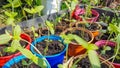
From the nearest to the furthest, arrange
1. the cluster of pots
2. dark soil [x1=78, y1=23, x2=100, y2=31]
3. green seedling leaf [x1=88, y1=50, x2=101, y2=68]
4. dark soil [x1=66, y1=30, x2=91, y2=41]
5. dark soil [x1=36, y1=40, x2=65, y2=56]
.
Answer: green seedling leaf [x1=88, y1=50, x2=101, y2=68]
the cluster of pots
dark soil [x1=36, y1=40, x2=65, y2=56]
dark soil [x1=66, y1=30, x2=91, y2=41]
dark soil [x1=78, y1=23, x2=100, y2=31]

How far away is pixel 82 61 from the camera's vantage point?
4.47 feet

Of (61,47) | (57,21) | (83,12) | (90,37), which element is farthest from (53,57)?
(83,12)

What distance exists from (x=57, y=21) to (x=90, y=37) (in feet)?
1.12

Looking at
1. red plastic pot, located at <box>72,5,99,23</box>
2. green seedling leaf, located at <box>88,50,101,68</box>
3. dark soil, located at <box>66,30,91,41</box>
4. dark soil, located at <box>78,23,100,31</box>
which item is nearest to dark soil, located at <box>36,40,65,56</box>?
dark soil, located at <box>66,30,91,41</box>

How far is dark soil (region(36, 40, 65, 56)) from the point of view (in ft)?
4.91

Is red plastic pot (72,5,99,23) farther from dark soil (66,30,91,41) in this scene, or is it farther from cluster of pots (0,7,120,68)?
dark soil (66,30,91,41)

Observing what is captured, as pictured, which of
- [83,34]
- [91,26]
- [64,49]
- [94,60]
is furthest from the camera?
[91,26]

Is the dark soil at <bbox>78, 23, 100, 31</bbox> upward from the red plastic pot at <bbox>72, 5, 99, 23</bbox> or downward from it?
downward

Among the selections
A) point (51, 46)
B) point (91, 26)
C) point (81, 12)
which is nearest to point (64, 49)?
point (51, 46)

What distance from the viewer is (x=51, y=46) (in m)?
1.55

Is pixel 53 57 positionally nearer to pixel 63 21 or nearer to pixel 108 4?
pixel 63 21

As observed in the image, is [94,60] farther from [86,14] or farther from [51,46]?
[86,14]

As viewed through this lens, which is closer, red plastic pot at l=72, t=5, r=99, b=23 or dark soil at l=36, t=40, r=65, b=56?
dark soil at l=36, t=40, r=65, b=56

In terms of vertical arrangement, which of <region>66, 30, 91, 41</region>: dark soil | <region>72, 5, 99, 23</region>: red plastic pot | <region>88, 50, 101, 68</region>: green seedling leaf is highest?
<region>88, 50, 101, 68</region>: green seedling leaf
